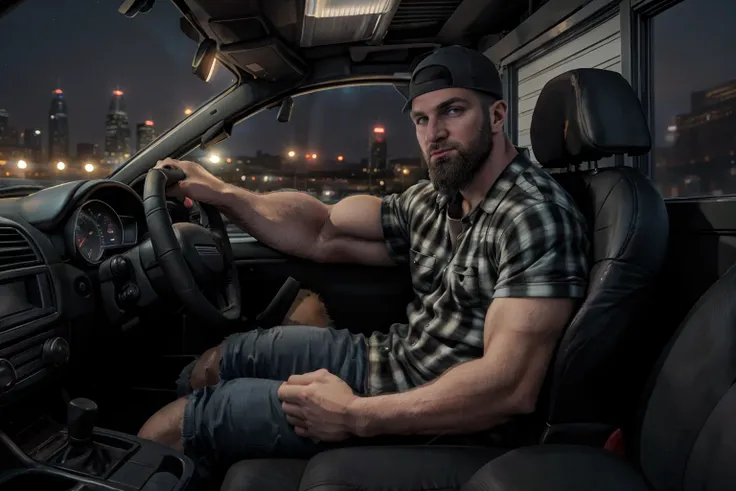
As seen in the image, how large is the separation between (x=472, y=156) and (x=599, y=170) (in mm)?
362

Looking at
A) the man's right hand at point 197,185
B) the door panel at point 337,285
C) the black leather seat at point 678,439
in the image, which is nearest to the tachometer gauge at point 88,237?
the man's right hand at point 197,185

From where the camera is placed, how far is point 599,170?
62.8 inches

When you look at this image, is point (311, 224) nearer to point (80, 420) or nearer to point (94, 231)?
point (94, 231)

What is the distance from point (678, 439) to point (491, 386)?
1.25 ft

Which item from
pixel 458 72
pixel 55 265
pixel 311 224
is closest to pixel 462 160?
pixel 458 72

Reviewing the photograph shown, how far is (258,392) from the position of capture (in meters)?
1.49

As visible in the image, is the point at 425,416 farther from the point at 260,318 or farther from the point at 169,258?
the point at 260,318

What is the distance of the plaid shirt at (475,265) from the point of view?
132cm

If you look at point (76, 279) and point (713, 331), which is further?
point (76, 279)

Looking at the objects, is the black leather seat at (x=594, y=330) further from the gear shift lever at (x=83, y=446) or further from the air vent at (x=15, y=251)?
the air vent at (x=15, y=251)

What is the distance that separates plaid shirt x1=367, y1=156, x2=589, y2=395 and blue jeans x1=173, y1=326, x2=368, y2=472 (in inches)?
4.4

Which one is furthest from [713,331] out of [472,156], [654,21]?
[654,21]

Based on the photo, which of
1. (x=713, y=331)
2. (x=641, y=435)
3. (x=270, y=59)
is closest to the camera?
(x=713, y=331)

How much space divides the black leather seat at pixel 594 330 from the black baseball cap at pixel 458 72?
228 mm
